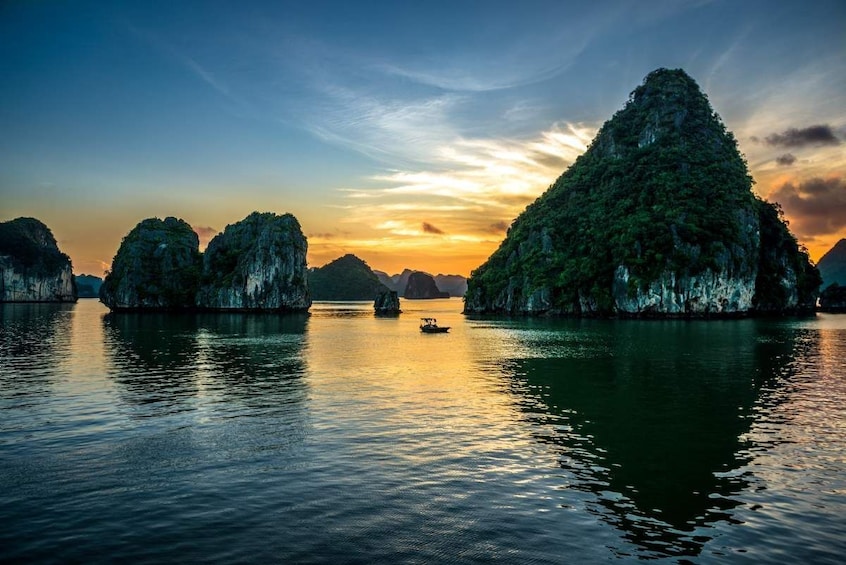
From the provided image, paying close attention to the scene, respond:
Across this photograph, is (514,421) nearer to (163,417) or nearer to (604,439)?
(604,439)

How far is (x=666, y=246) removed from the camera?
144 meters

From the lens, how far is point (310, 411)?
31781mm

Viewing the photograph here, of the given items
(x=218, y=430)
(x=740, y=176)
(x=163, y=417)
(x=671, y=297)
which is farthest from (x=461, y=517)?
(x=740, y=176)

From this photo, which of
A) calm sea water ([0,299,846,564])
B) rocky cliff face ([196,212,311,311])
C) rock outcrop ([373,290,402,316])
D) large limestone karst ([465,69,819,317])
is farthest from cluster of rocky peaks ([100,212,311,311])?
calm sea water ([0,299,846,564])

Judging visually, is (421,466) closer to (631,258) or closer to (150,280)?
(631,258)

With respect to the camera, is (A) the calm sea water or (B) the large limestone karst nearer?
(A) the calm sea water

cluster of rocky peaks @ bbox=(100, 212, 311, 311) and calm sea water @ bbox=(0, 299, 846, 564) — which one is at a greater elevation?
cluster of rocky peaks @ bbox=(100, 212, 311, 311)

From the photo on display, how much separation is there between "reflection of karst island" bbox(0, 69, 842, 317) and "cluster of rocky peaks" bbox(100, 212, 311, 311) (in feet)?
1.39

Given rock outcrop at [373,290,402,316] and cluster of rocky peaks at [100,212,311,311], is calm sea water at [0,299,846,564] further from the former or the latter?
rock outcrop at [373,290,402,316]

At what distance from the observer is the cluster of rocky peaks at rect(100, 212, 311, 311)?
18138 cm

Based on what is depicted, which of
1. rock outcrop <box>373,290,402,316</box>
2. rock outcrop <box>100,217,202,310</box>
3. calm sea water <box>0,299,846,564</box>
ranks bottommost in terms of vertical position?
calm sea water <box>0,299,846,564</box>

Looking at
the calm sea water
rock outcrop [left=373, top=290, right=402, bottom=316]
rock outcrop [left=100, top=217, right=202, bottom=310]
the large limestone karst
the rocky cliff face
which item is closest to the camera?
the calm sea water

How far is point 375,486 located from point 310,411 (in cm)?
1394

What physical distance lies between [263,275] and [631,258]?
11762 cm
